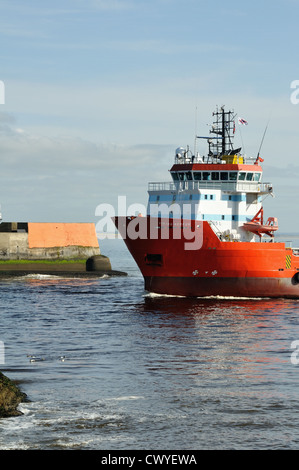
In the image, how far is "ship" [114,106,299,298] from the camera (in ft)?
124

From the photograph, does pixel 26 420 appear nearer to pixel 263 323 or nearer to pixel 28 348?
pixel 28 348

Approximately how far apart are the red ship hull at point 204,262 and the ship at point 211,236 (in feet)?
0.18

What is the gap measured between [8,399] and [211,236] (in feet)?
73.1

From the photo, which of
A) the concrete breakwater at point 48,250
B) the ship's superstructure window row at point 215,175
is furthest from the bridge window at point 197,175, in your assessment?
the concrete breakwater at point 48,250

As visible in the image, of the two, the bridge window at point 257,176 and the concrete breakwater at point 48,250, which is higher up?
the bridge window at point 257,176

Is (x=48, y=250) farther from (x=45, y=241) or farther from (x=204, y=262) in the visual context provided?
(x=204, y=262)

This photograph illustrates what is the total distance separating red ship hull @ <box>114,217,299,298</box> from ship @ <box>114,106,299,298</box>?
2.2 inches

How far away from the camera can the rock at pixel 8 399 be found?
640 inches

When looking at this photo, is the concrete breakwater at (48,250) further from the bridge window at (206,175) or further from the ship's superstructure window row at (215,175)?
the bridge window at (206,175)

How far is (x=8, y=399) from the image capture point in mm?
16688

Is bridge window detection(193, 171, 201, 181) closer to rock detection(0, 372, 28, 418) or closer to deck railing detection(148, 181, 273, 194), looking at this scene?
deck railing detection(148, 181, 273, 194)

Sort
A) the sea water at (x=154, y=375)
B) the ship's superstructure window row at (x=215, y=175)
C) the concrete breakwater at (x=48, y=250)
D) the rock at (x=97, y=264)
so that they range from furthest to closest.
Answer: the rock at (x=97, y=264) → the concrete breakwater at (x=48, y=250) → the ship's superstructure window row at (x=215, y=175) → the sea water at (x=154, y=375)

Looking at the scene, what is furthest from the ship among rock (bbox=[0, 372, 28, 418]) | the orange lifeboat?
rock (bbox=[0, 372, 28, 418])

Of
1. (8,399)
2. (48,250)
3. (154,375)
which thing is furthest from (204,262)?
(48,250)
